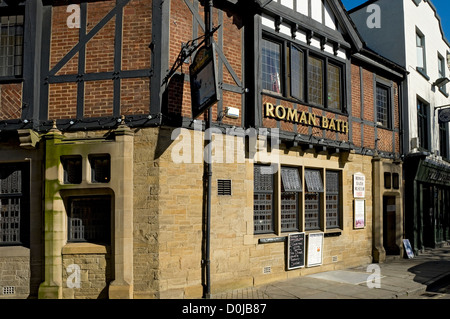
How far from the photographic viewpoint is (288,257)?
10047 millimetres

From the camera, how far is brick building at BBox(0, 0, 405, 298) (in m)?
7.95

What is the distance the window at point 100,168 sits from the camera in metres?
8.22

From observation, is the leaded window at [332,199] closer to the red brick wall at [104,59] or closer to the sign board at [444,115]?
the red brick wall at [104,59]

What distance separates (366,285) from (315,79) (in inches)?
223

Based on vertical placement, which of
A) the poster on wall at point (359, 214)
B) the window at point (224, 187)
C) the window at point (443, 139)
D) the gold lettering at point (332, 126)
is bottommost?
the poster on wall at point (359, 214)

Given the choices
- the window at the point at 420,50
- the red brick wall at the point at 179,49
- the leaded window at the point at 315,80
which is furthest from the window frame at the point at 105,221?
the window at the point at 420,50

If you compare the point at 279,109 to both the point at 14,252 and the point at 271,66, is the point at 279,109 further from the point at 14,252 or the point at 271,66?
the point at 14,252

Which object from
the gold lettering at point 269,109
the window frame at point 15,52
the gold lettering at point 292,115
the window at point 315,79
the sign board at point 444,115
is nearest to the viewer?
the window frame at point 15,52

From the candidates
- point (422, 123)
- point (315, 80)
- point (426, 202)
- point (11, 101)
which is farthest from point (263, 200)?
point (422, 123)

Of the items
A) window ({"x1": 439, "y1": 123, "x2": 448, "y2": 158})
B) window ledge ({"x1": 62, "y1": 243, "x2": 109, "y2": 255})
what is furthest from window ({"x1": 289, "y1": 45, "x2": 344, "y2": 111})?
window ({"x1": 439, "y1": 123, "x2": 448, "y2": 158})

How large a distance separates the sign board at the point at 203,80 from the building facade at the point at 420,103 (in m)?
9.81

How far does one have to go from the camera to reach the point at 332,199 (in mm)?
11898

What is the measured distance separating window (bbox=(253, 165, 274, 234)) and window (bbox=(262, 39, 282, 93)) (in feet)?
6.95
